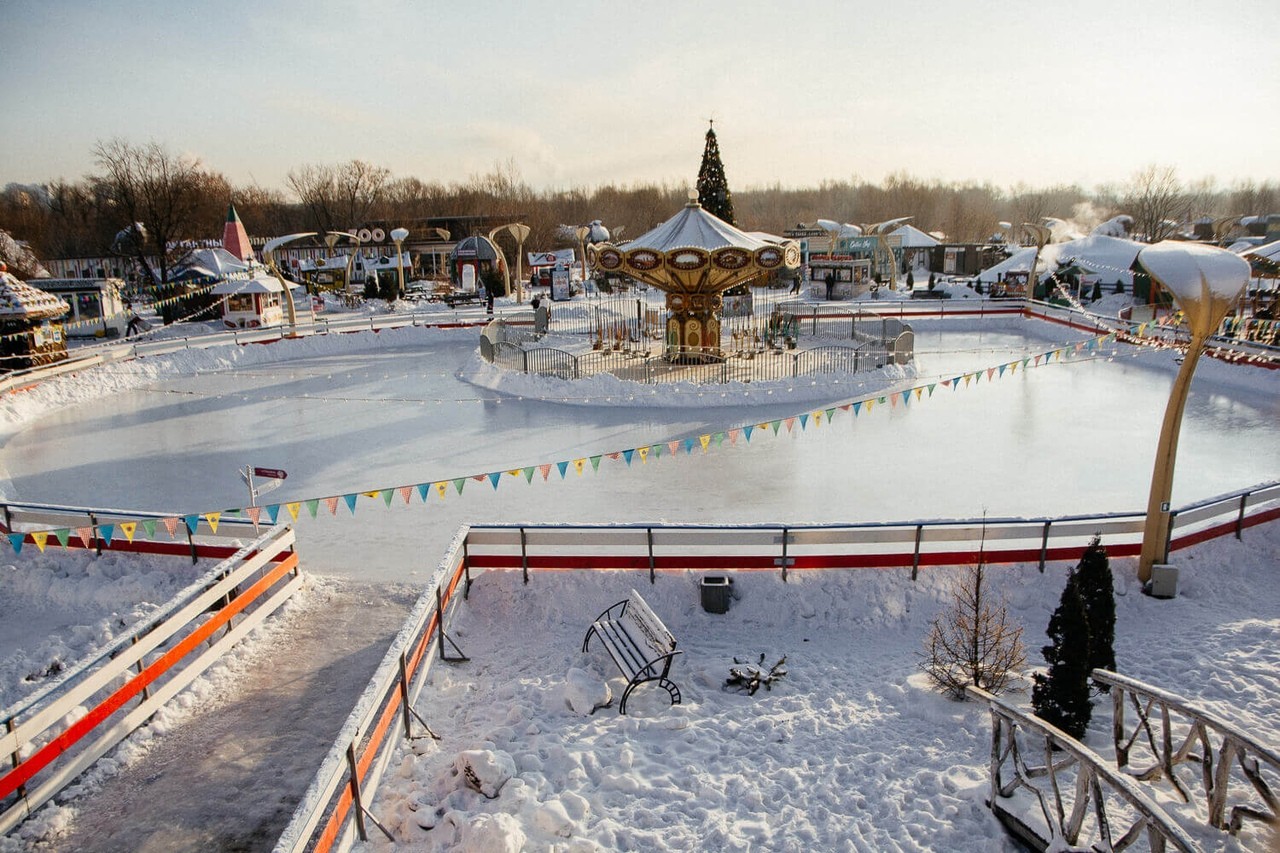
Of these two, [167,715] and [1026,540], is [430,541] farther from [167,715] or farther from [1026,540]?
[1026,540]

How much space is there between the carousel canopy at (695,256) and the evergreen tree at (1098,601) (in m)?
15.6

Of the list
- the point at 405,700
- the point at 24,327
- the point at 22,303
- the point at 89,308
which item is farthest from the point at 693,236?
the point at 89,308

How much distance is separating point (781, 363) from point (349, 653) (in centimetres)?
1658

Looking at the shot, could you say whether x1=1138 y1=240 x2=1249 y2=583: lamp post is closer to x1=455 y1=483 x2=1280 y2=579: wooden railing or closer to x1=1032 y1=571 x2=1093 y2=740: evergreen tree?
x1=455 y1=483 x2=1280 y2=579: wooden railing

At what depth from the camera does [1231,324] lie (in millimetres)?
24875

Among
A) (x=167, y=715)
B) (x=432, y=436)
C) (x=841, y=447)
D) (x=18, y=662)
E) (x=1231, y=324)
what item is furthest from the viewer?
(x=1231, y=324)

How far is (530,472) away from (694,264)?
12.4m

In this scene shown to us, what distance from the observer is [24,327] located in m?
22.4

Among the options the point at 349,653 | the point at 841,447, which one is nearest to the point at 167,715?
the point at 349,653

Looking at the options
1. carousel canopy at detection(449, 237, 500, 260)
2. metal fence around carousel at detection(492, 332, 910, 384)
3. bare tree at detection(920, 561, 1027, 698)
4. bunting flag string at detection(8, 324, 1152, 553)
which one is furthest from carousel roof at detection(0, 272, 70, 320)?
carousel canopy at detection(449, 237, 500, 260)

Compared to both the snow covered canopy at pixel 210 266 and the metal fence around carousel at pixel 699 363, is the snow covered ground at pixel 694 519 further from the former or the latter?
the snow covered canopy at pixel 210 266

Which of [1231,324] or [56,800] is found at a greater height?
[1231,324]

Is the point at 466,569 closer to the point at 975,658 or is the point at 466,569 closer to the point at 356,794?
the point at 356,794

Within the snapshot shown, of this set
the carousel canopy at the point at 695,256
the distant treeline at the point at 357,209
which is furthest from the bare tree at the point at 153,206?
the carousel canopy at the point at 695,256
